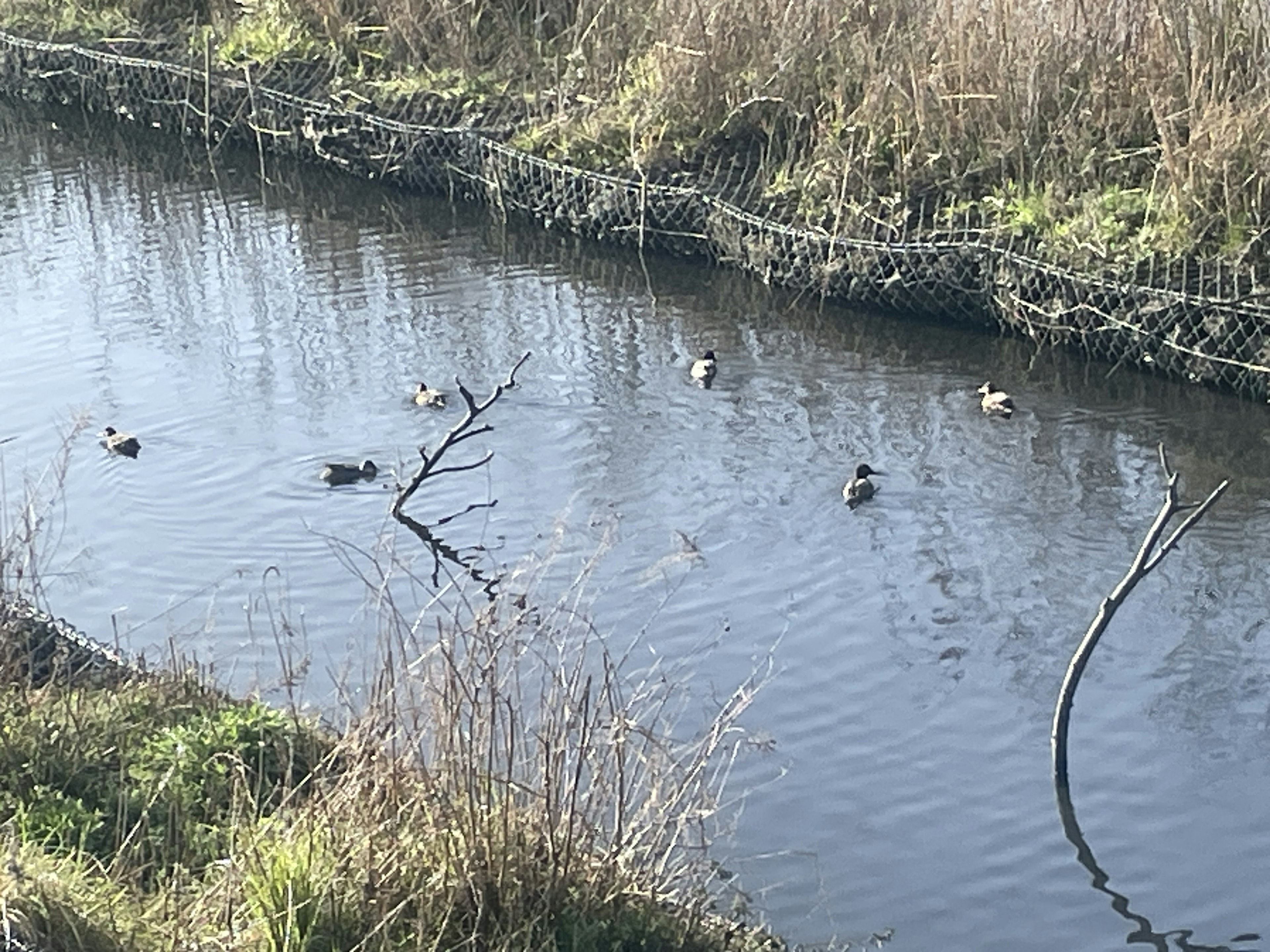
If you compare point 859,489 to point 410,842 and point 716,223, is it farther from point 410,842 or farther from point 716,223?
point 410,842

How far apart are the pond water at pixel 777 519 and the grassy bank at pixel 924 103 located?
1067 mm

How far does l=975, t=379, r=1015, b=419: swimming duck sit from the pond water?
0.09 metres

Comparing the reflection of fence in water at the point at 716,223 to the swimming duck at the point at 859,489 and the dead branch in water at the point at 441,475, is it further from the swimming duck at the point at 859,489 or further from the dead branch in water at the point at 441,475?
the dead branch in water at the point at 441,475

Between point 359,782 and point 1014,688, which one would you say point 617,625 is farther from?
point 359,782

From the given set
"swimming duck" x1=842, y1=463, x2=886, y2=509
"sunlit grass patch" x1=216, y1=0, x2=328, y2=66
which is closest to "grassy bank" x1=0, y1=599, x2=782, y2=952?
"swimming duck" x1=842, y1=463, x2=886, y2=509

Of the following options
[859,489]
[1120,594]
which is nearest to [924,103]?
[859,489]

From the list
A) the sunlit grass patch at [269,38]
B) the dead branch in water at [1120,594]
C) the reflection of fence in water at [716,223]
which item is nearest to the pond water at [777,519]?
the reflection of fence in water at [716,223]

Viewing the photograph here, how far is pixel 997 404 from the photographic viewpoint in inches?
553

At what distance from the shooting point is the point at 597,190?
18.6m

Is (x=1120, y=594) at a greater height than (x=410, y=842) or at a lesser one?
greater

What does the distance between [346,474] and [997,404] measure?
4640 millimetres

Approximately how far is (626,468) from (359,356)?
3.44 metres

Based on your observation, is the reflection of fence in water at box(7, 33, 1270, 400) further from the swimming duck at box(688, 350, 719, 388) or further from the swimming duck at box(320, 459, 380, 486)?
the swimming duck at box(320, 459, 380, 486)

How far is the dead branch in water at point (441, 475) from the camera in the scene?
11445 millimetres
